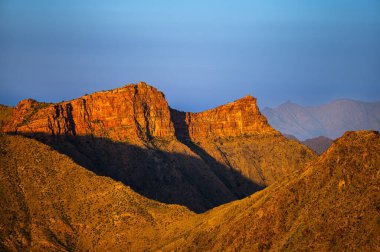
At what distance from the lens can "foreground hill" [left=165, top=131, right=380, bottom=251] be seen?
115312mm

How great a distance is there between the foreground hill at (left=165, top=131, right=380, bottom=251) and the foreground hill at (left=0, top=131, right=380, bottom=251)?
6.3 inches

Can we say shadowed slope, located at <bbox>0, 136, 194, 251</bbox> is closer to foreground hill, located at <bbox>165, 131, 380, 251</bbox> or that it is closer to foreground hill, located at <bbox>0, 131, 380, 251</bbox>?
foreground hill, located at <bbox>0, 131, 380, 251</bbox>

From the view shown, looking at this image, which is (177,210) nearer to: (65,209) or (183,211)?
(183,211)

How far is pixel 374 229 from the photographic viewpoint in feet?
367

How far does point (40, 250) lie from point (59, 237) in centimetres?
724

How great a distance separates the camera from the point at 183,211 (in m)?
159

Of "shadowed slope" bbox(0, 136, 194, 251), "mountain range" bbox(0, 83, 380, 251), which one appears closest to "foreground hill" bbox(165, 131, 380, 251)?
"mountain range" bbox(0, 83, 380, 251)

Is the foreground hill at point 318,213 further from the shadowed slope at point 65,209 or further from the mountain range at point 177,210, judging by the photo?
the shadowed slope at point 65,209

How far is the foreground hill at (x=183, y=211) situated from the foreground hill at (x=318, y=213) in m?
0.16

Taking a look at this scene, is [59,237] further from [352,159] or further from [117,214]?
[352,159]

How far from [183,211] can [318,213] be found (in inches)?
1613

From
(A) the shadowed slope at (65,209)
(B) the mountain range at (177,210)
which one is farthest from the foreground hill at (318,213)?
(A) the shadowed slope at (65,209)

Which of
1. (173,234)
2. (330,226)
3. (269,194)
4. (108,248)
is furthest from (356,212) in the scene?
(108,248)

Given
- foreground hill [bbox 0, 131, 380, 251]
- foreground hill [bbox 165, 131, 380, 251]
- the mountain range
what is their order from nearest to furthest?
1. foreground hill [bbox 165, 131, 380, 251]
2. foreground hill [bbox 0, 131, 380, 251]
3. the mountain range
